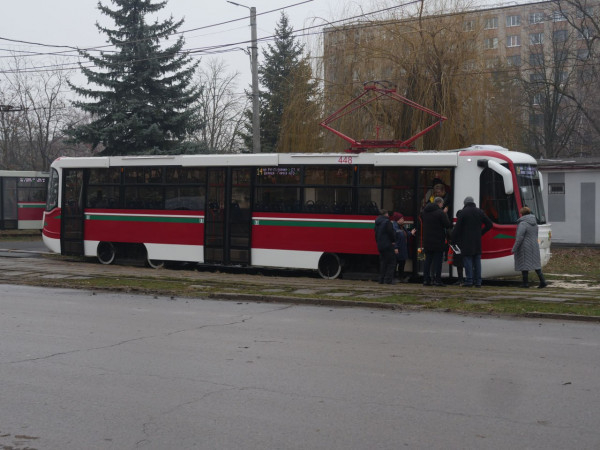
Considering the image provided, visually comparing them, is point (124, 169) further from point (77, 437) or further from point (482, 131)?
point (77, 437)

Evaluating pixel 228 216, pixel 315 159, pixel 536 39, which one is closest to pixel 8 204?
pixel 228 216

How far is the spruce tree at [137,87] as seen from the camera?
Result: 3447 centimetres

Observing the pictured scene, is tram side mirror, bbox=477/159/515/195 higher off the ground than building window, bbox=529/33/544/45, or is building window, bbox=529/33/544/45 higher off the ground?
building window, bbox=529/33/544/45

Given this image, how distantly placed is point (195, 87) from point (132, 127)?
11.6 ft

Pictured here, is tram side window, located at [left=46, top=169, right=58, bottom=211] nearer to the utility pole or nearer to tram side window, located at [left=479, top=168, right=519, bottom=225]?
the utility pole

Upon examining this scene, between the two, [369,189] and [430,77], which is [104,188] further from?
[430,77]

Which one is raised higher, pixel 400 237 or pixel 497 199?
pixel 497 199

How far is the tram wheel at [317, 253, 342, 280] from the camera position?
720 inches

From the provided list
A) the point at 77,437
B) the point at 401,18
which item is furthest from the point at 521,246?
the point at 401,18

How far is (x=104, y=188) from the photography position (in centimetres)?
2178

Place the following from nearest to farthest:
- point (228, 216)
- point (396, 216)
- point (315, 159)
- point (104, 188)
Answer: point (396, 216)
point (315, 159)
point (228, 216)
point (104, 188)

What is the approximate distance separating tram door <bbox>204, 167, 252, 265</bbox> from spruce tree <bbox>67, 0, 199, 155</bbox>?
15.2 meters

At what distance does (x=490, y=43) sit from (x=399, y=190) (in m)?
12.1

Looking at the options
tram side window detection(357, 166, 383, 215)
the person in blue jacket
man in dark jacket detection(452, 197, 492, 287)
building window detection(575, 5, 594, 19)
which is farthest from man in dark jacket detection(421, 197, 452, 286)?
building window detection(575, 5, 594, 19)
